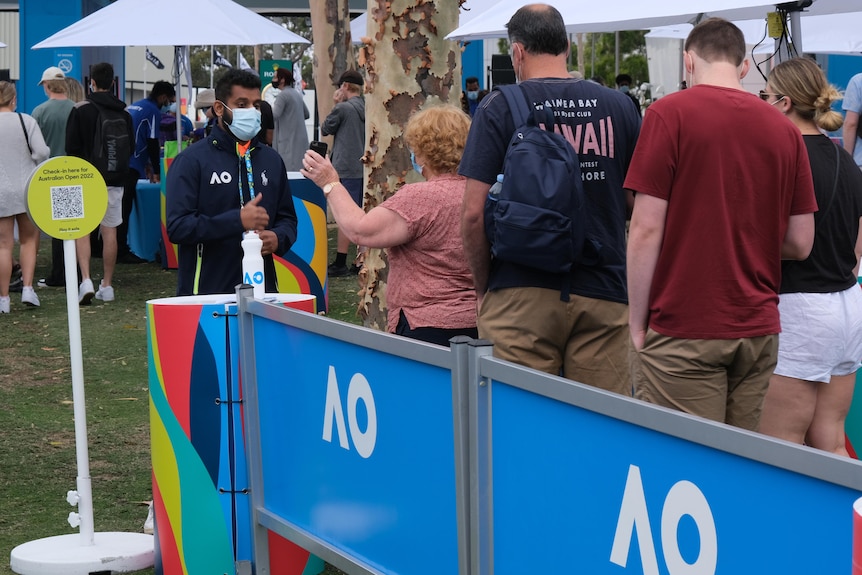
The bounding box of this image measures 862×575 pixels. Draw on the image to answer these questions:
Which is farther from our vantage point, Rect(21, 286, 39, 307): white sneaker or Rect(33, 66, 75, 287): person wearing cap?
Rect(33, 66, 75, 287): person wearing cap

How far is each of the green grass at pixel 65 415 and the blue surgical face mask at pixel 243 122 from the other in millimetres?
1780

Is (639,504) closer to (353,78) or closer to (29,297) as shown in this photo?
(29,297)

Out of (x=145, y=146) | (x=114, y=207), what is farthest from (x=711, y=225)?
(x=145, y=146)

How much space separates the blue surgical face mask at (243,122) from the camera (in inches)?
214

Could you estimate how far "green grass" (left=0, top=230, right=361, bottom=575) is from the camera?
226 inches

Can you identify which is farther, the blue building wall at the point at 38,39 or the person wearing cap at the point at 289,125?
the blue building wall at the point at 38,39

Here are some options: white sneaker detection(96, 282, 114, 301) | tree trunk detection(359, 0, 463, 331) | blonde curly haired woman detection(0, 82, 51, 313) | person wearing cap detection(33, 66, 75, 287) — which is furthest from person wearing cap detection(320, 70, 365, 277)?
tree trunk detection(359, 0, 463, 331)

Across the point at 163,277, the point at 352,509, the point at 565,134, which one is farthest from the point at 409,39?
the point at 163,277

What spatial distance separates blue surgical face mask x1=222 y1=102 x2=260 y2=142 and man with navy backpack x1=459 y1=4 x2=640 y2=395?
1.44 m

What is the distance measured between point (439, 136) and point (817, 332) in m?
1.52

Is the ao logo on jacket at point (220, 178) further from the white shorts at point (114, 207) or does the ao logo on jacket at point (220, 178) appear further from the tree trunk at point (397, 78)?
the white shorts at point (114, 207)

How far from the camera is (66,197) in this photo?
16.9 ft

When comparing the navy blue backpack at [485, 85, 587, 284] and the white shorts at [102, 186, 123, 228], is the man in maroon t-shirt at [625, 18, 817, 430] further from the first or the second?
the white shorts at [102, 186, 123, 228]

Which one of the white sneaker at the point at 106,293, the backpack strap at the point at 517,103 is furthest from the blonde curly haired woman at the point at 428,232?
the white sneaker at the point at 106,293
